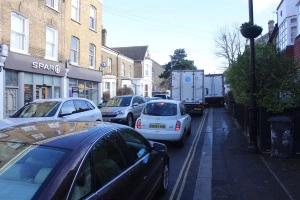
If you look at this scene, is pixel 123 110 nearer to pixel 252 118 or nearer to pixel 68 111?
pixel 68 111

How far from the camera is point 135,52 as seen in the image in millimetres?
49875

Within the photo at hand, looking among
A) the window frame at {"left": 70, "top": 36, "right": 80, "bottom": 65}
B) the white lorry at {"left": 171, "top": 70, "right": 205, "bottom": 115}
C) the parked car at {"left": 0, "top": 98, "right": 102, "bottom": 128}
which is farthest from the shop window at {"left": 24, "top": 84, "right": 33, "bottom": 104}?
the white lorry at {"left": 171, "top": 70, "right": 205, "bottom": 115}

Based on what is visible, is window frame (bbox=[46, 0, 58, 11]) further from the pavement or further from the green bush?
the pavement

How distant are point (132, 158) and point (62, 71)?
17.0m

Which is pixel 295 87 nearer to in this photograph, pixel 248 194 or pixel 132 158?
pixel 248 194

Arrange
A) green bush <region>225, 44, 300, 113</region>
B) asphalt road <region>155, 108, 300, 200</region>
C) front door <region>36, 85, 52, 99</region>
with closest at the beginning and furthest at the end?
1. asphalt road <region>155, 108, 300, 200</region>
2. green bush <region>225, 44, 300, 113</region>
3. front door <region>36, 85, 52, 99</region>

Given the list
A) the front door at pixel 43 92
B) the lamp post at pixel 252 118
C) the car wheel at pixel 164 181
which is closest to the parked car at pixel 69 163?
the car wheel at pixel 164 181

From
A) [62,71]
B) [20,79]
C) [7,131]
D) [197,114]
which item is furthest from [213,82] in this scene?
[7,131]

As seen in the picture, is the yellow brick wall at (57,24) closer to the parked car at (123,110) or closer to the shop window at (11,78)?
the shop window at (11,78)

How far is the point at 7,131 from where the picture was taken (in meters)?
3.17

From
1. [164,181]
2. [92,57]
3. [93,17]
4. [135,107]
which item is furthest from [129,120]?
[93,17]

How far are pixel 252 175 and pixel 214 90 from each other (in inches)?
1049

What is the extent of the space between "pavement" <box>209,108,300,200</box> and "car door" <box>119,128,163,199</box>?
1361 millimetres

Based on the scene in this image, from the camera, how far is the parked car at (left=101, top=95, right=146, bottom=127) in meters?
14.7
